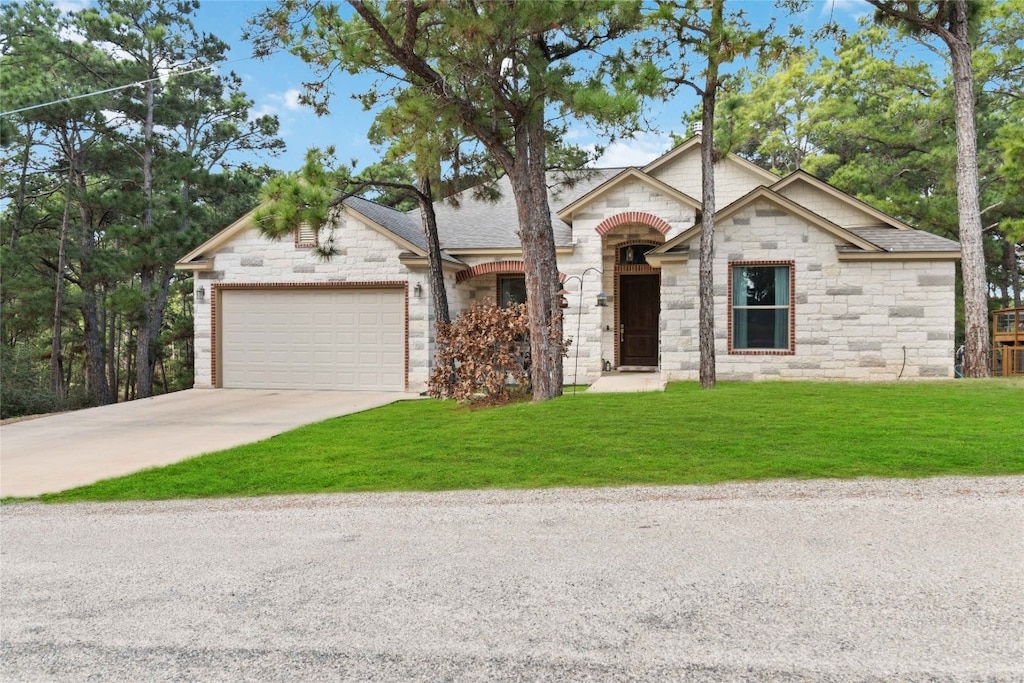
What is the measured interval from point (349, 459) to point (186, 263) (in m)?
10.6

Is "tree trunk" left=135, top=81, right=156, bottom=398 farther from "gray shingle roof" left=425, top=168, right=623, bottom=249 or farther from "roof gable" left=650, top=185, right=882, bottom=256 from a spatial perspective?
"roof gable" left=650, top=185, right=882, bottom=256

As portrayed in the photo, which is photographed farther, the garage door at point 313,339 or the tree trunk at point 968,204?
the garage door at point 313,339

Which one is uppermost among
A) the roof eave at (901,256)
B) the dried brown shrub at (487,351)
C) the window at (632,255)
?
the window at (632,255)

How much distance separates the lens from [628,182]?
16062 millimetres

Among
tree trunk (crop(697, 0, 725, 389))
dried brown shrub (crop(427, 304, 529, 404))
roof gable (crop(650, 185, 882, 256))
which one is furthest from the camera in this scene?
roof gable (crop(650, 185, 882, 256))

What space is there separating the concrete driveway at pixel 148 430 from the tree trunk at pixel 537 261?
3435 mm

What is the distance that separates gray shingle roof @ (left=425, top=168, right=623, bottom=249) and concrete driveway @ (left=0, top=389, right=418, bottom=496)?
4.12 meters

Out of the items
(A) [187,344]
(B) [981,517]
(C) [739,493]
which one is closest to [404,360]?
(C) [739,493]

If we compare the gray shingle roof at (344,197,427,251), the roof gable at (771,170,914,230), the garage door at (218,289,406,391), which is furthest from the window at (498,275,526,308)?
the roof gable at (771,170,914,230)

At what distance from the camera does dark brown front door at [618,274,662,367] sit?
17.5 meters

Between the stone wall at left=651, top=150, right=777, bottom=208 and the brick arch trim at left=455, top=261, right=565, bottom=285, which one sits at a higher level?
the stone wall at left=651, top=150, right=777, bottom=208

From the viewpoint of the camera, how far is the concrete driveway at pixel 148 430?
8.05 m

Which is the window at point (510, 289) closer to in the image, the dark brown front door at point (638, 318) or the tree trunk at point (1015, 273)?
the dark brown front door at point (638, 318)

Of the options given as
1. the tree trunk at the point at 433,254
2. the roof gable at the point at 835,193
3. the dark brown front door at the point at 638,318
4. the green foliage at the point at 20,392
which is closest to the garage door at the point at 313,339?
the tree trunk at the point at 433,254
